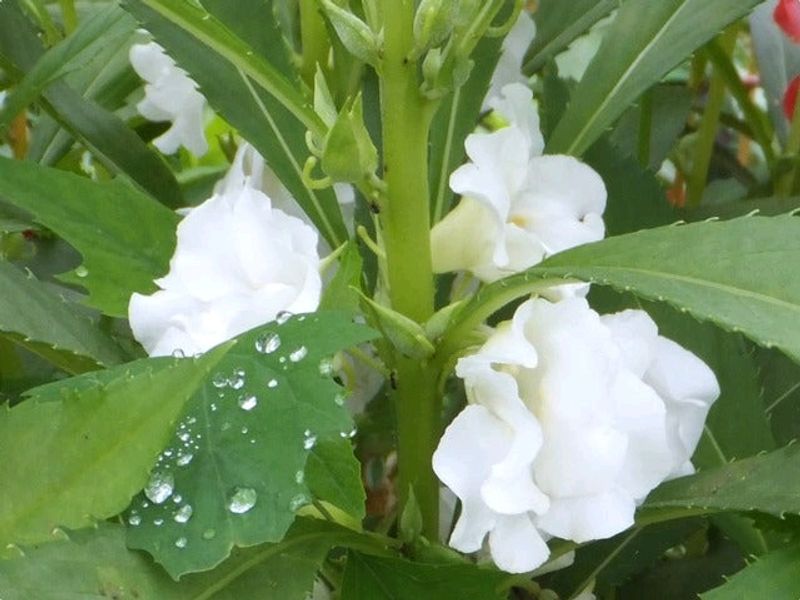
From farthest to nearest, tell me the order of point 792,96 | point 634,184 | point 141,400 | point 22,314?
point 792,96
point 634,184
point 22,314
point 141,400

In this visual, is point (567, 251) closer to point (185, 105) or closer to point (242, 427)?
point (242, 427)

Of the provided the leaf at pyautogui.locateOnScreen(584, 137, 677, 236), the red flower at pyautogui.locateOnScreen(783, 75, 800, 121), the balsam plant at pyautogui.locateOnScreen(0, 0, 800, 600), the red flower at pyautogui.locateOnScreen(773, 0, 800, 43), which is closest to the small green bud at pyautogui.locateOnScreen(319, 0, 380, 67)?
the balsam plant at pyautogui.locateOnScreen(0, 0, 800, 600)

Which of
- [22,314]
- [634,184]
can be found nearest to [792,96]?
[634,184]

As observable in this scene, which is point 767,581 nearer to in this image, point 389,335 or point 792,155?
point 389,335

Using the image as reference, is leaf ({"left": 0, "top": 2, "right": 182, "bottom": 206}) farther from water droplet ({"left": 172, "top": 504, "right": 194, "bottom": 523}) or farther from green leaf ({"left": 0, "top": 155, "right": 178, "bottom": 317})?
water droplet ({"left": 172, "top": 504, "right": 194, "bottom": 523})

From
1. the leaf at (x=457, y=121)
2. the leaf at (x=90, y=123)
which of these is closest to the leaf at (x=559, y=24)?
the leaf at (x=457, y=121)
